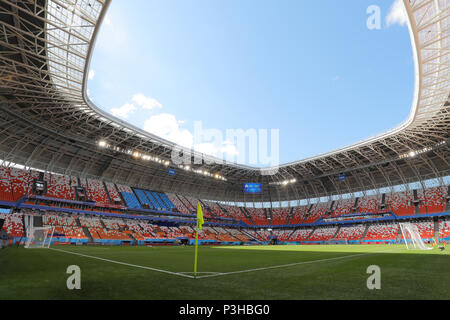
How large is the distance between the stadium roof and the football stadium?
0.24 metres

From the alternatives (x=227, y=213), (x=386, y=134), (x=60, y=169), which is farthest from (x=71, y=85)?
(x=227, y=213)

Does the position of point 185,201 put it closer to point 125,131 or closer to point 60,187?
Result: point 60,187

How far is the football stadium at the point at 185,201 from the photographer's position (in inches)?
344

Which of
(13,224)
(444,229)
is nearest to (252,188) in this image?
(444,229)

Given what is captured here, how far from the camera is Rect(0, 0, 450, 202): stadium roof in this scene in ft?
72.5

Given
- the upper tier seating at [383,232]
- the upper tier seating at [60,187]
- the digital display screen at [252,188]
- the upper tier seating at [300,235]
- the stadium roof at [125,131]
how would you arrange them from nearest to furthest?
the stadium roof at [125,131] → the upper tier seating at [60,187] → the upper tier seating at [383,232] → the digital display screen at [252,188] → the upper tier seating at [300,235]

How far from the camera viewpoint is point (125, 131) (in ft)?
150

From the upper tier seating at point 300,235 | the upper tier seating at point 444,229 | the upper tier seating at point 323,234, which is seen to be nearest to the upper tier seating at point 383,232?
the upper tier seating at point 444,229

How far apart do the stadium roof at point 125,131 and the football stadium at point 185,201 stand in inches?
9.4

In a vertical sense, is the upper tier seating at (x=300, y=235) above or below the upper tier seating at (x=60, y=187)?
below

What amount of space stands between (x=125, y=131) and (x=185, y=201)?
3324 centimetres

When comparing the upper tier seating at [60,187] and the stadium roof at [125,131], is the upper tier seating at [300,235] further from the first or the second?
the upper tier seating at [60,187]

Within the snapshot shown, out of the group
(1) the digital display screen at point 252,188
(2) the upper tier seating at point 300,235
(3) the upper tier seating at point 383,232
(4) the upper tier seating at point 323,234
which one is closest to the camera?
(3) the upper tier seating at point 383,232
